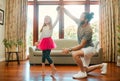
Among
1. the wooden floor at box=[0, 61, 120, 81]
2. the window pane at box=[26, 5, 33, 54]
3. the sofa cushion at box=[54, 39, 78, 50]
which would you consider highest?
the window pane at box=[26, 5, 33, 54]

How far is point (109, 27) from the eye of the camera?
6938 millimetres

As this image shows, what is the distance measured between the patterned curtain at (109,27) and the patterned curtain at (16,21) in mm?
2717

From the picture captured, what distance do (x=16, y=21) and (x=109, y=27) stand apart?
320cm

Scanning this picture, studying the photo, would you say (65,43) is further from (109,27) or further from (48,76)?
(48,76)

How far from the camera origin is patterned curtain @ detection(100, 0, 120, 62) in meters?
6.89

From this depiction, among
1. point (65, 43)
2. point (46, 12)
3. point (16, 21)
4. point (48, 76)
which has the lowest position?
point (48, 76)

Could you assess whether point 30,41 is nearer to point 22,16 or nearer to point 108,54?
point 22,16

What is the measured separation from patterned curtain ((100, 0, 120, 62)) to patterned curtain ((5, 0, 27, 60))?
2717 millimetres

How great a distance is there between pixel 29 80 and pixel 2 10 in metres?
3.90

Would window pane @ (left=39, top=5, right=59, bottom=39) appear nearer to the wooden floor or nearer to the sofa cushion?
the sofa cushion

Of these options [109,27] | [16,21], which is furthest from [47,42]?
[109,27]

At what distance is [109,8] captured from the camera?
6.95 m

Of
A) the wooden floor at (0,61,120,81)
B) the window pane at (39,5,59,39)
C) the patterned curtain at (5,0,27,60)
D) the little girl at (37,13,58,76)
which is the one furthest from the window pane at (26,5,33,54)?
the little girl at (37,13,58,76)

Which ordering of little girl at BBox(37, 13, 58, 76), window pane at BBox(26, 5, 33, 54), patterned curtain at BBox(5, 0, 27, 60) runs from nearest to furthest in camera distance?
1. little girl at BBox(37, 13, 58, 76)
2. patterned curtain at BBox(5, 0, 27, 60)
3. window pane at BBox(26, 5, 33, 54)
